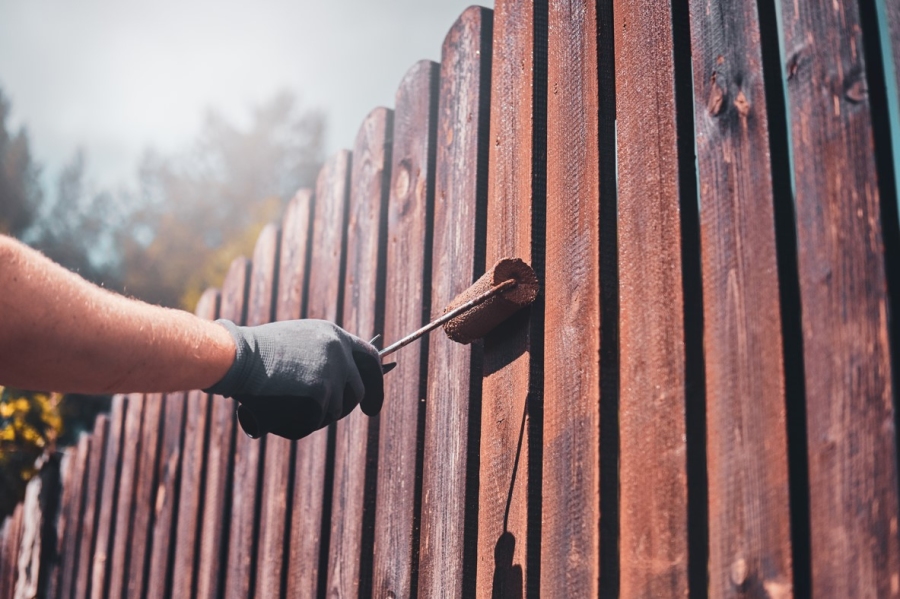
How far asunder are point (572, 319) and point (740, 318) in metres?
0.40

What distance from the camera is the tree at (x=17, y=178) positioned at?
1115 inches

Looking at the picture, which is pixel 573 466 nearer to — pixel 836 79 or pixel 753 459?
pixel 753 459


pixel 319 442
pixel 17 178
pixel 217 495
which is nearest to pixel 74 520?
pixel 217 495

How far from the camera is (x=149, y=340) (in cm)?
177

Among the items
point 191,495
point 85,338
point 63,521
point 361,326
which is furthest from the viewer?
point 63,521

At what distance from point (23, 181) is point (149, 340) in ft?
106

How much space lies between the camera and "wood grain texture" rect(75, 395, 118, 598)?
4.65 metres

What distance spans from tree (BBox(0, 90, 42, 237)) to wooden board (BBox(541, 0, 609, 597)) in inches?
1140

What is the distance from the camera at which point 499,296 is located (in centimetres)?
177

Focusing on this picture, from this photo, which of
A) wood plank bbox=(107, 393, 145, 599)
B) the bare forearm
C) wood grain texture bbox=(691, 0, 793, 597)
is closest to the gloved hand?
the bare forearm

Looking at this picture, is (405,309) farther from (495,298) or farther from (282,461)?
(282,461)

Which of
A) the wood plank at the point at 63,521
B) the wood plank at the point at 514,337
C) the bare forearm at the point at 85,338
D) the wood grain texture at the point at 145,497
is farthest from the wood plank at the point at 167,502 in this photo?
the wood plank at the point at 514,337

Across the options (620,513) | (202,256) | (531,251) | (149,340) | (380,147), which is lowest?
(620,513)

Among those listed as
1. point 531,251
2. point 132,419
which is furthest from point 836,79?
point 132,419
